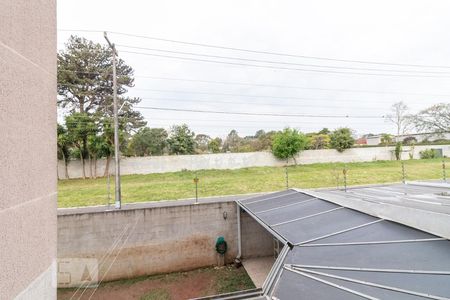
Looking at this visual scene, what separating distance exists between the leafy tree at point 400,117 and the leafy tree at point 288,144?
71.6ft

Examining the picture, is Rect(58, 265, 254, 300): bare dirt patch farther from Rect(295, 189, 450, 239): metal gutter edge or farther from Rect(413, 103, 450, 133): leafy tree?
Rect(413, 103, 450, 133): leafy tree

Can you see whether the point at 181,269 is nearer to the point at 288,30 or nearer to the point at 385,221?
the point at 385,221

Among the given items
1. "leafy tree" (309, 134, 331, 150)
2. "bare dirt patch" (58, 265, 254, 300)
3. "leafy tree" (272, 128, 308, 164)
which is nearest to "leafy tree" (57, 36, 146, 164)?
"leafy tree" (272, 128, 308, 164)

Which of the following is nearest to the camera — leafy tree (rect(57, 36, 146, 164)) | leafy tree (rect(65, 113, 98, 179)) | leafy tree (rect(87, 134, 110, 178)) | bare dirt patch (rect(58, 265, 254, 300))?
bare dirt patch (rect(58, 265, 254, 300))

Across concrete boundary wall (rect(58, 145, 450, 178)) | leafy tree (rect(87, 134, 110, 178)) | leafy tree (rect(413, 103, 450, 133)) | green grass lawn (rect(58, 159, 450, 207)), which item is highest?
leafy tree (rect(413, 103, 450, 133))

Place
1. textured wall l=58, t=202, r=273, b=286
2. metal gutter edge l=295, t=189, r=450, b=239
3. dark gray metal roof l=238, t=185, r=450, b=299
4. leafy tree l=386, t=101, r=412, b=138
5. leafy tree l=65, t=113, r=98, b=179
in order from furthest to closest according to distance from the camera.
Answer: leafy tree l=386, t=101, r=412, b=138 → leafy tree l=65, t=113, r=98, b=179 → textured wall l=58, t=202, r=273, b=286 → metal gutter edge l=295, t=189, r=450, b=239 → dark gray metal roof l=238, t=185, r=450, b=299

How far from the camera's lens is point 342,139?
24250mm

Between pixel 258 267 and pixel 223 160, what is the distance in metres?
12.4

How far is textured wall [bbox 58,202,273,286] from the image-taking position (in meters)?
8.50

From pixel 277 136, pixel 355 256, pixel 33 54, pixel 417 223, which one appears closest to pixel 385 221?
pixel 417 223

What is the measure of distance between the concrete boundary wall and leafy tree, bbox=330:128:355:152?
551 millimetres

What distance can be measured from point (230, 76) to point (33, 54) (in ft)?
53.9

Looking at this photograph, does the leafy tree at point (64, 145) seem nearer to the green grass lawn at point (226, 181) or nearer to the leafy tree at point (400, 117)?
the green grass lawn at point (226, 181)

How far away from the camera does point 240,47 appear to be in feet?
48.3
